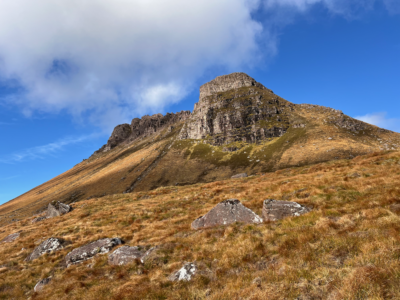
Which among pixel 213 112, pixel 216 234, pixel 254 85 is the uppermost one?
pixel 254 85

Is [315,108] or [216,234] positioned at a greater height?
[315,108]

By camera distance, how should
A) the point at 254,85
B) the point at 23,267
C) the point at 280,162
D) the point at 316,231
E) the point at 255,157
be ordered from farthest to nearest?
the point at 254,85, the point at 255,157, the point at 280,162, the point at 23,267, the point at 316,231

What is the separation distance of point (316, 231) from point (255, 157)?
4263 inches

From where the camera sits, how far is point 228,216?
49.5 feet

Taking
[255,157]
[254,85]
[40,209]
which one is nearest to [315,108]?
[254,85]

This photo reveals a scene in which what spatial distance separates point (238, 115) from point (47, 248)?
486 feet

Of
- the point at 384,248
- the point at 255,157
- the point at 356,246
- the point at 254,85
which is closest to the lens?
the point at 384,248

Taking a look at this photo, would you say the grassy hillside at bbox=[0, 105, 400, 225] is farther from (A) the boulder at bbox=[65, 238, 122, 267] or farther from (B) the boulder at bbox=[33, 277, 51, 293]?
(B) the boulder at bbox=[33, 277, 51, 293]

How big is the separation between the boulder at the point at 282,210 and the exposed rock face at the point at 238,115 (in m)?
124

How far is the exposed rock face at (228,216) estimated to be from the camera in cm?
1452

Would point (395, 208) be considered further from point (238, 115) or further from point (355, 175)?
point (238, 115)

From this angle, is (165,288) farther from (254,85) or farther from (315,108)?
(254,85)

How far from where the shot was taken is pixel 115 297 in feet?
27.3

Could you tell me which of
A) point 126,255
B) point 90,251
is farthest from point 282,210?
point 90,251
